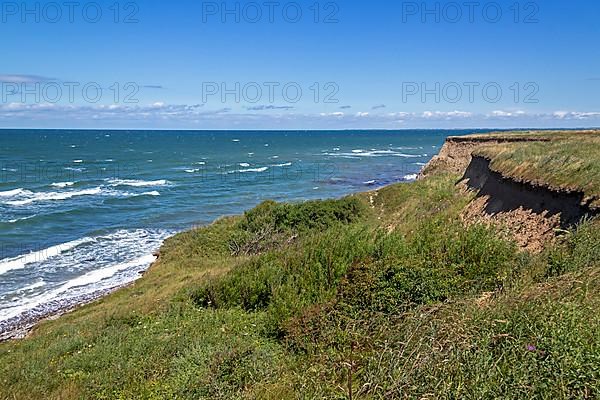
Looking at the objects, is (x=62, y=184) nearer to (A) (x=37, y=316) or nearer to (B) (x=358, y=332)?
(A) (x=37, y=316)

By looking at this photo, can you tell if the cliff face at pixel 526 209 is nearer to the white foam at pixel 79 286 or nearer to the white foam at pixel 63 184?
the white foam at pixel 79 286

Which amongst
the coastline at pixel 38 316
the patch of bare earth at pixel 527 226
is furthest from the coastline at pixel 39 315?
the patch of bare earth at pixel 527 226

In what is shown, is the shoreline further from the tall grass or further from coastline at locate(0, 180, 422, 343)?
the tall grass

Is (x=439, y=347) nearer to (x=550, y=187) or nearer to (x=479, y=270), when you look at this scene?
(x=479, y=270)

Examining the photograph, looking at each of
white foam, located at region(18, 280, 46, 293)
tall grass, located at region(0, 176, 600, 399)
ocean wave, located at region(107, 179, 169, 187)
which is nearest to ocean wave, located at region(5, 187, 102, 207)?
ocean wave, located at region(107, 179, 169, 187)

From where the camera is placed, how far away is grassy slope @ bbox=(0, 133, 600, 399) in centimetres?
558

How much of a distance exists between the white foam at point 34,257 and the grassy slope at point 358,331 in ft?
37.5

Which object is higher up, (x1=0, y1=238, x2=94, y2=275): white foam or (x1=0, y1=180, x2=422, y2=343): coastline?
(x1=0, y1=238, x2=94, y2=275): white foam

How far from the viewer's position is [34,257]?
3112 centimetres

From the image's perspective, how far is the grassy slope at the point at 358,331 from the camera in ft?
18.3

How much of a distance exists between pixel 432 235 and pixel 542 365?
839 centimetres

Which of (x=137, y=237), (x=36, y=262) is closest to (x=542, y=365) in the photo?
(x=36, y=262)

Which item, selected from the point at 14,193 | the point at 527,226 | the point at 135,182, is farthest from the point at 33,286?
the point at 135,182

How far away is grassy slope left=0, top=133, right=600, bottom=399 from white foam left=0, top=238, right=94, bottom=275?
11428mm
